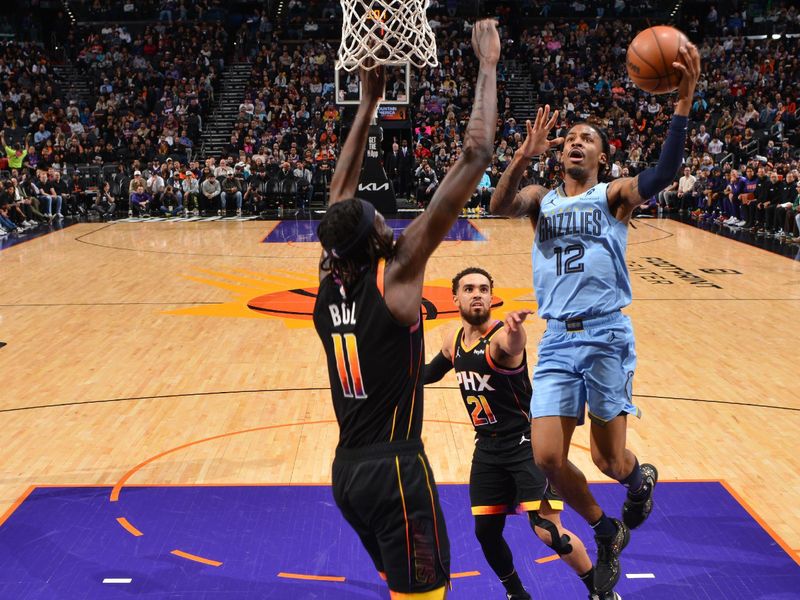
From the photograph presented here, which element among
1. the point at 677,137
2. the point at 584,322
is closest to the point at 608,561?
the point at 584,322

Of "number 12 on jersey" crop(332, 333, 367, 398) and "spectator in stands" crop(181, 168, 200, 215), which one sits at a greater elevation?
"number 12 on jersey" crop(332, 333, 367, 398)

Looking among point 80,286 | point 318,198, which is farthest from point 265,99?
point 80,286

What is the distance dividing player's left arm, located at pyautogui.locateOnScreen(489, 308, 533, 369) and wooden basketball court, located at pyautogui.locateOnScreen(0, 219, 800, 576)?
5.85 ft

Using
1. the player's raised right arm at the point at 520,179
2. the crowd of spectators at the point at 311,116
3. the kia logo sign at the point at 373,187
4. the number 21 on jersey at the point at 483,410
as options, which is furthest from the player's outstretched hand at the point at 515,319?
the kia logo sign at the point at 373,187

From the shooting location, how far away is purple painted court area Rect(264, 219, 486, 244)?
17.6 metres

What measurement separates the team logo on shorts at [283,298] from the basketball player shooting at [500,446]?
5816 mm

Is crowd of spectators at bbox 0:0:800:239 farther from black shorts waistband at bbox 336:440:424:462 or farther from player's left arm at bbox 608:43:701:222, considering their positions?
black shorts waistband at bbox 336:440:424:462

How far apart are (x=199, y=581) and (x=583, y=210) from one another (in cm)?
256

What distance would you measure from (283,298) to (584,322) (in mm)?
7934

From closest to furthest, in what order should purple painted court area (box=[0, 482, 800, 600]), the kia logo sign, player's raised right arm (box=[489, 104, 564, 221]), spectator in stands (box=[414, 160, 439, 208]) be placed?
player's raised right arm (box=[489, 104, 564, 221]) → purple painted court area (box=[0, 482, 800, 600]) → the kia logo sign → spectator in stands (box=[414, 160, 439, 208])

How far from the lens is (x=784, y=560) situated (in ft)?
15.3

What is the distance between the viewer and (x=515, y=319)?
12.0ft

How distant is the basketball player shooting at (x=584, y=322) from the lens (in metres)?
4.14

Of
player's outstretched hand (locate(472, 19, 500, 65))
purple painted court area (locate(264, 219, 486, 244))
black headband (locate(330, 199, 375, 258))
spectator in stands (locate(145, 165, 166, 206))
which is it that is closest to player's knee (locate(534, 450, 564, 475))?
black headband (locate(330, 199, 375, 258))
